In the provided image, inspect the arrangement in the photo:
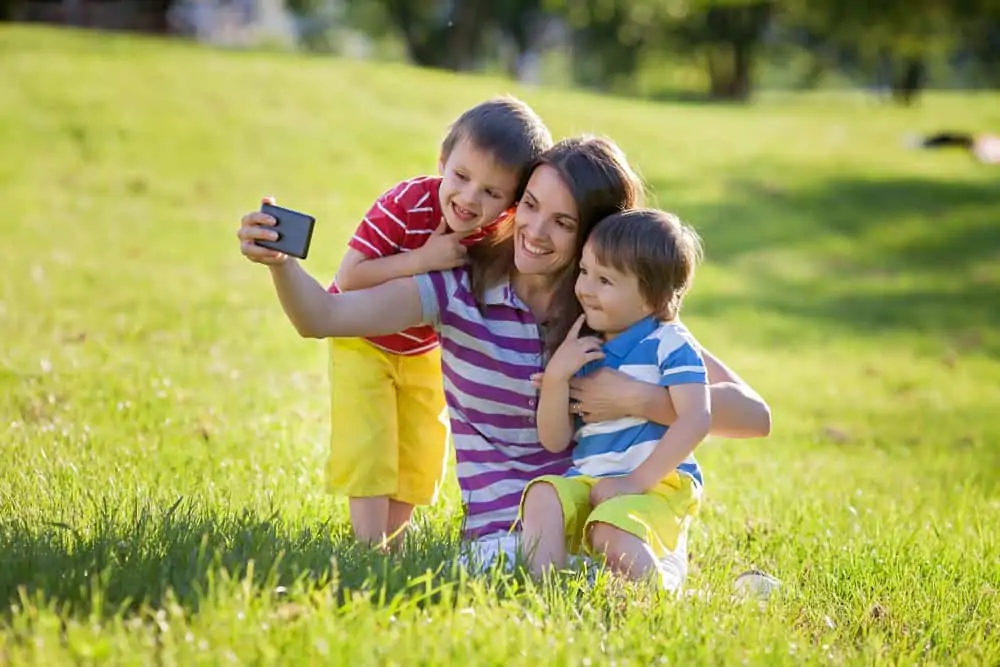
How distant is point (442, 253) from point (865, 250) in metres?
17.5

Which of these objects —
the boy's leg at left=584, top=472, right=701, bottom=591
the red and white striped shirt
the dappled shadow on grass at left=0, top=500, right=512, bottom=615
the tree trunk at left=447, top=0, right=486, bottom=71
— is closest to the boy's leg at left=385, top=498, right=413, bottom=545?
the red and white striped shirt

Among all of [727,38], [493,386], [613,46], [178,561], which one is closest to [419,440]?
[493,386]

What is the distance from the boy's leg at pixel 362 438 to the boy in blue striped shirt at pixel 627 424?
2.84 feet

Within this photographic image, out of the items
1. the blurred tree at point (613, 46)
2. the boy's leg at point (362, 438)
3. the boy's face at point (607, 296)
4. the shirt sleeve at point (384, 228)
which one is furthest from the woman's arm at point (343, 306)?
the blurred tree at point (613, 46)

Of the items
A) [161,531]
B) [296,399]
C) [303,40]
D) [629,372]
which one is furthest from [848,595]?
[303,40]

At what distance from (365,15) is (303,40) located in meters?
22.9

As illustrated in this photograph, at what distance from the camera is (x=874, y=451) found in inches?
357

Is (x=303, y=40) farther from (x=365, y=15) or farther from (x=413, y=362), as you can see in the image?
(x=413, y=362)

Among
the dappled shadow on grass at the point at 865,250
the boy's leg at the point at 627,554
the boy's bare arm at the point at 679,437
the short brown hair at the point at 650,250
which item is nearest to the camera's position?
the boy's leg at the point at 627,554

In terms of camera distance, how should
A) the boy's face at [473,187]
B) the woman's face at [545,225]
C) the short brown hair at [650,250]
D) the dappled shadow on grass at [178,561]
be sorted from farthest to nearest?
1. the boy's face at [473,187]
2. the woman's face at [545,225]
3. the short brown hair at [650,250]
4. the dappled shadow on grass at [178,561]

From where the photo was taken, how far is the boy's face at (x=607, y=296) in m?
4.35

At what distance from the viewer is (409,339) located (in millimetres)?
5008

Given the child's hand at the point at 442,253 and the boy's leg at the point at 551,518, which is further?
the child's hand at the point at 442,253

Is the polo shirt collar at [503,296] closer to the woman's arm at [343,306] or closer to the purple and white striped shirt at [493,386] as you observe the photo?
the purple and white striped shirt at [493,386]
